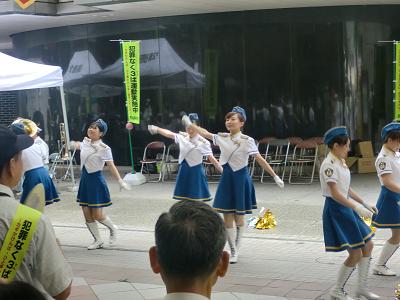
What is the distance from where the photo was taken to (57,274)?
3.03 meters

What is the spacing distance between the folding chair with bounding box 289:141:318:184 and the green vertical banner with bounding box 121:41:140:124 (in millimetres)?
3632

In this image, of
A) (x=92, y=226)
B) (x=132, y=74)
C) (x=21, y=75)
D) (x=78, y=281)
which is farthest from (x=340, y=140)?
(x=132, y=74)

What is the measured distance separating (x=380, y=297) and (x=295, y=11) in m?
10.7

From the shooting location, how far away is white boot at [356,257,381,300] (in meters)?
6.32

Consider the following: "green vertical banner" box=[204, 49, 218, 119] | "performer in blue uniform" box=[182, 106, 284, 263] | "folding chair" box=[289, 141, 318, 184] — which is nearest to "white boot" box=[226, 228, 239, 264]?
"performer in blue uniform" box=[182, 106, 284, 263]

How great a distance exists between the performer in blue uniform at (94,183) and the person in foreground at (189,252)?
22.3ft

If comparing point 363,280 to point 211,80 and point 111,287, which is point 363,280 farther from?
point 211,80

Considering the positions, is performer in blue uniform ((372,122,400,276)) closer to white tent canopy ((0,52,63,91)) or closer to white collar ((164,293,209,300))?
white collar ((164,293,209,300))

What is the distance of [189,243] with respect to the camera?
236 cm

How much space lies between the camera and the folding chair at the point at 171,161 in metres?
16.5

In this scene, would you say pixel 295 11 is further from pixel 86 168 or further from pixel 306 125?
pixel 86 168

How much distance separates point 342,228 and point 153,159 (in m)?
11.4

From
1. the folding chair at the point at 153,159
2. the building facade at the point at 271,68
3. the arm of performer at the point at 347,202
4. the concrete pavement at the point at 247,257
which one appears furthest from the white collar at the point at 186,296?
the building facade at the point at 271,68

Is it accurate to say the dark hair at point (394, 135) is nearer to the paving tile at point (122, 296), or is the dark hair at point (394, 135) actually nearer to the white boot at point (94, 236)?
the paving tile at point (122, 296)
